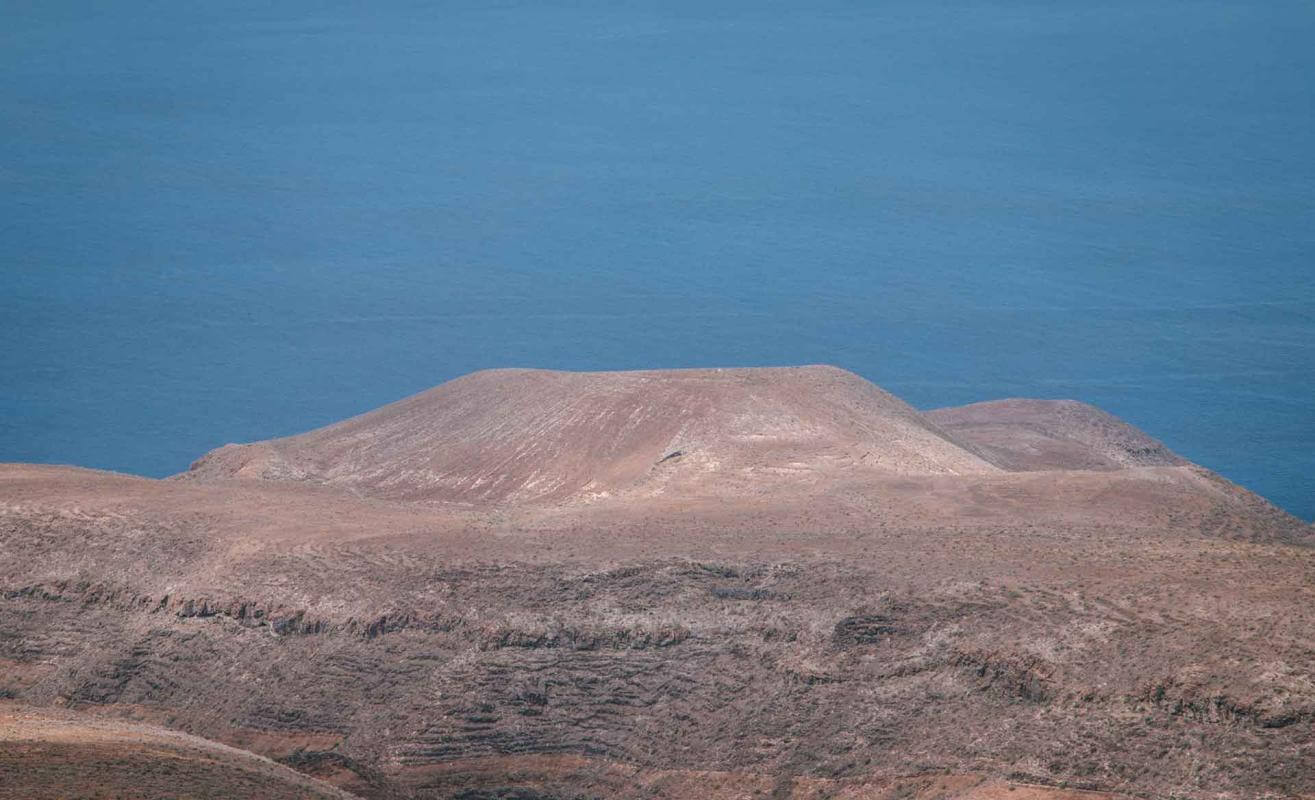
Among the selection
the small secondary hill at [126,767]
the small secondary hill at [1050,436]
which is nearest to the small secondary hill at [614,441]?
the small secondary hill at [1050,436]

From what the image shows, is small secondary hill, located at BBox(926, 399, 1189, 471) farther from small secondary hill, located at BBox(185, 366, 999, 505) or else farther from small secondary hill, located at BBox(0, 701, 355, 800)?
small secondary hill, located at BBox(0, 701, 355, 800)

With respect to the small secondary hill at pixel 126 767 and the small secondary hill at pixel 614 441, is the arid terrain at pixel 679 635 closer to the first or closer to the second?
the small secondary hill at pixel 126 767

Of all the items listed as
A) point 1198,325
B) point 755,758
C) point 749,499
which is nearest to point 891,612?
point 755,758

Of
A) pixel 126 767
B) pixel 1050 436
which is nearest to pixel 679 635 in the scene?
pixel 126 767

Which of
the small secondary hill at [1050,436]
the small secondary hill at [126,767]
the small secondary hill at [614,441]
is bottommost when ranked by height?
the small secondary hill at [126,767]

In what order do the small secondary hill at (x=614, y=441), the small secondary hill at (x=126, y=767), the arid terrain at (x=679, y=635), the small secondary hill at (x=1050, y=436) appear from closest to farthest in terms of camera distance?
the small secondary hill at (x=126, y=767), the arid terrain at (x=679, y=635), the small secondary hill at (x=614, y=441), the small secondary hill at (x=1050, y=436)

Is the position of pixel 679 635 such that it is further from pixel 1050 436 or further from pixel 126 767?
pixel 1050 436

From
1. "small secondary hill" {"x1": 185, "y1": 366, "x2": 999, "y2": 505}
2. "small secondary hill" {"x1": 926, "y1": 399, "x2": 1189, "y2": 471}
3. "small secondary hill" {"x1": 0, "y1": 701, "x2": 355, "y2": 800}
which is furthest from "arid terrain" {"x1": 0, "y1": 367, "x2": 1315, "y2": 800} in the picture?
"small secondary hill" {"x1": 926, "y1": 399, "x2": 1189, "y2": 471}
